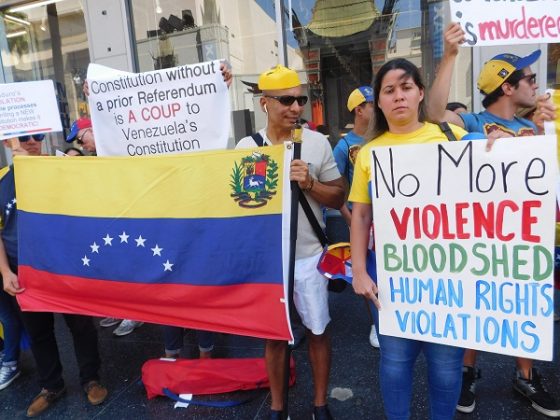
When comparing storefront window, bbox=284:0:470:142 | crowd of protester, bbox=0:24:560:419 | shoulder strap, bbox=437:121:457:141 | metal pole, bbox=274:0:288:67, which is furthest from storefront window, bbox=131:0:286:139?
shoulder strap, bbox=437:121:457:141

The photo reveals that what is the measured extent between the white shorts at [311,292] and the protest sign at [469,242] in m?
0.48

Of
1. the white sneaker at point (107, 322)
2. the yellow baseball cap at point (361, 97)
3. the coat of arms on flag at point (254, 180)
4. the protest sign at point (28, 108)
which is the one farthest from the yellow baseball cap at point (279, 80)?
the white sneaker at point (107, 322)

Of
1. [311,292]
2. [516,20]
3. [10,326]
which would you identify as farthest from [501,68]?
[10,326]

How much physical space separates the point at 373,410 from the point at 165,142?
6.64 ft

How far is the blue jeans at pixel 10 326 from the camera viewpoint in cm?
338

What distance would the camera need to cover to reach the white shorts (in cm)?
243

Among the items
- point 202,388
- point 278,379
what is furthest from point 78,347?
point 278,379

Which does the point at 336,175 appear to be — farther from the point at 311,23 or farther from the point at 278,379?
the point at 311,23

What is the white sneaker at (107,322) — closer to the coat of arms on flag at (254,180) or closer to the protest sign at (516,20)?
the coat of arms on flag at (254,180)

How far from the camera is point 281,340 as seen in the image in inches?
97.3

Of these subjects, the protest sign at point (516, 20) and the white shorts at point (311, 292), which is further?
the white shorts at point (311, 292)

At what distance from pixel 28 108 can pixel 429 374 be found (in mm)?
3136

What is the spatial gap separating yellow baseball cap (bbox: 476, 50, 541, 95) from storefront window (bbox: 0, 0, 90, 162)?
20.0 feet

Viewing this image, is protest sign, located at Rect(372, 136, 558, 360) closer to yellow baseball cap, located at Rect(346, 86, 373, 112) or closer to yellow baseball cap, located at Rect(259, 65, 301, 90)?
yellow baseball cap, located at Rect(259, 65, 301, 90)
